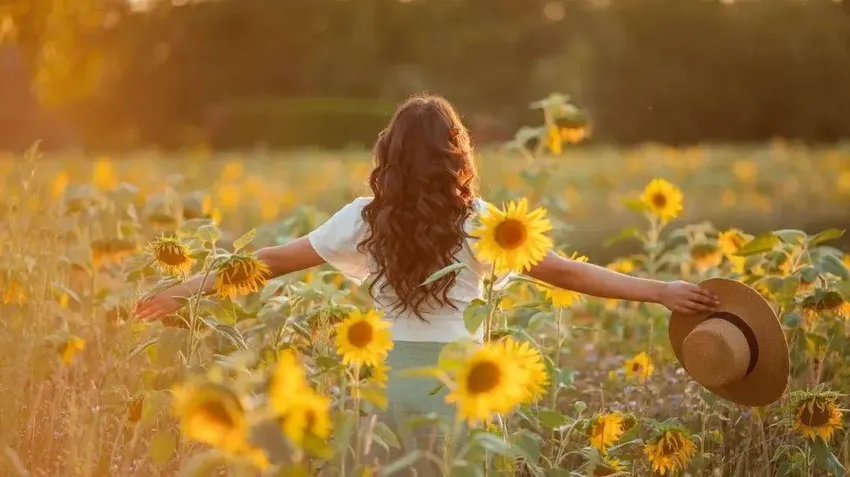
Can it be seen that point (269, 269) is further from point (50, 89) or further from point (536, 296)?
point (50, 89)

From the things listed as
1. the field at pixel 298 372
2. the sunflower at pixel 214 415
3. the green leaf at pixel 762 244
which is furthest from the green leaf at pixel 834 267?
the sunflower at pixel 214 415

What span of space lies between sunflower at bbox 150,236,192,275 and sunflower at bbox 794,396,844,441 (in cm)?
151

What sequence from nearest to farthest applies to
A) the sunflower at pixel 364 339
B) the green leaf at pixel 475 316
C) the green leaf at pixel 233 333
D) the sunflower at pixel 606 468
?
the sunflower at pixel 364 339, the green leaf at pixel 475 316, the green leaf at pixel 233 333, the sunflower at pixel 606 468

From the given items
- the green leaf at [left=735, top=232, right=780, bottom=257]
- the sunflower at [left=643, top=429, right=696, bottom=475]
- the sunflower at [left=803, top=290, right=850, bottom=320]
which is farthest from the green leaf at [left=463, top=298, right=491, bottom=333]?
the sunflower at [left=803, top=290, right=850, bottom=320]

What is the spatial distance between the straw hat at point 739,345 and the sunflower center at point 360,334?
0.90 metres

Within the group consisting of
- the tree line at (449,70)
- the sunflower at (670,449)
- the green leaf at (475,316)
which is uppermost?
the tree line at (449,70)

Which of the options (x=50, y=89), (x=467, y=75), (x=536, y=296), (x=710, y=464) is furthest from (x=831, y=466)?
(x=467, y=75)

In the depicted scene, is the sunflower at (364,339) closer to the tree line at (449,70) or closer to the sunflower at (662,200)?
the sunflower at (662,200)

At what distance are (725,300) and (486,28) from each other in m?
23.1

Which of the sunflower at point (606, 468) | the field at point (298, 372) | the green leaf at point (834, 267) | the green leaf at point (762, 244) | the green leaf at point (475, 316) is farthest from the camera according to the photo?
the green leaf at point (834, 267)

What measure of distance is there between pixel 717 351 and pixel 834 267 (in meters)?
0.84

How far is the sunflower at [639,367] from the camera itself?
348cm

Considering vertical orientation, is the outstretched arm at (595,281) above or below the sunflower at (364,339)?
above

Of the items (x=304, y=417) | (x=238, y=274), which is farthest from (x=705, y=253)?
(x=304, y=417)
